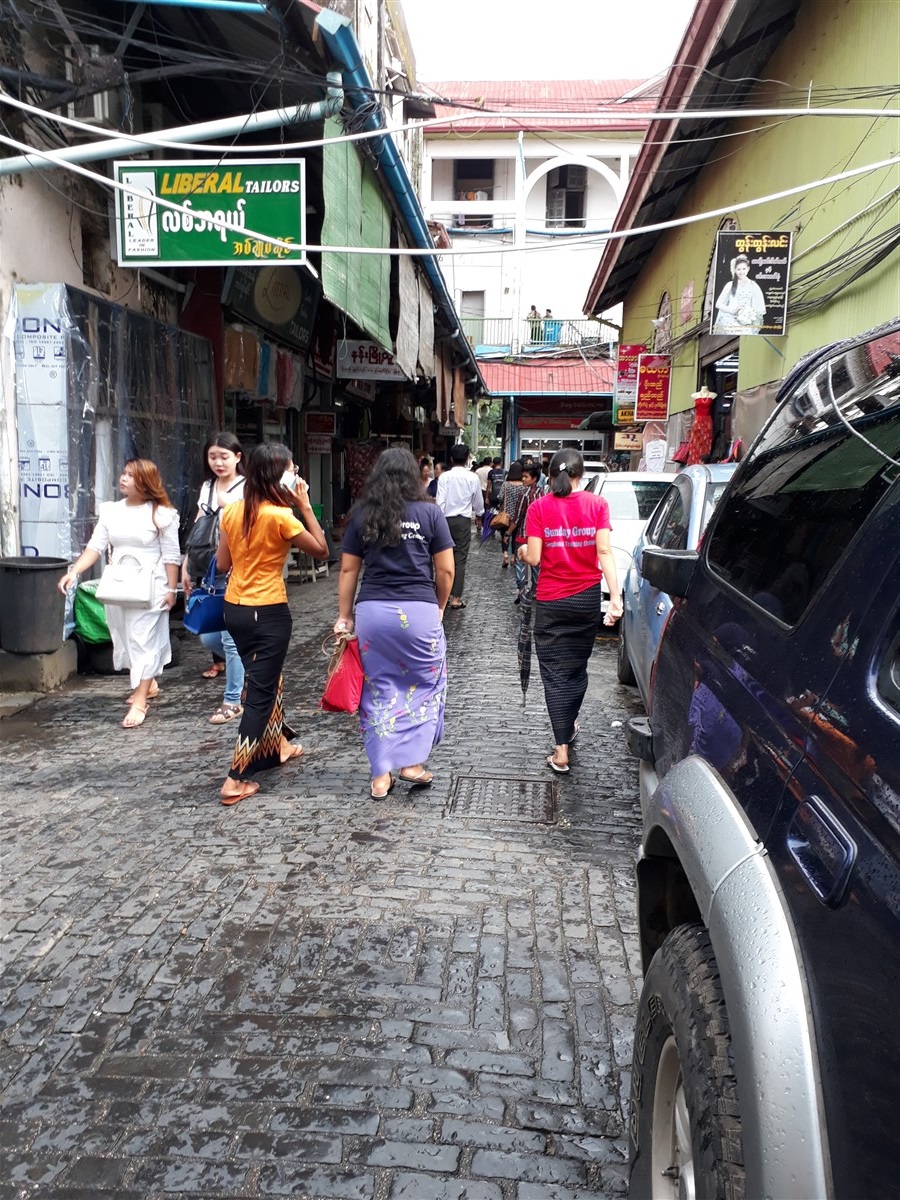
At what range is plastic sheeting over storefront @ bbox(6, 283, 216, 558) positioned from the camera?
697 centimetres

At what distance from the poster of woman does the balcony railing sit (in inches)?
870

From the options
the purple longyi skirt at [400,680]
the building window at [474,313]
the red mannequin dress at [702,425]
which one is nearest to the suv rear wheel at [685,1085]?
the purple longyi skirt at [400,680]

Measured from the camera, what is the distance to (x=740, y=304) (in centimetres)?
895

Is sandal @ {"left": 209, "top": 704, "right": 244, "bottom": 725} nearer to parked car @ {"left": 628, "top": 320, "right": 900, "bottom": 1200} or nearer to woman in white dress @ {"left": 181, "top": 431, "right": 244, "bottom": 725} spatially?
woman in white dress @ {"left": 181, "top": 431, "right": 244, "bottom": 725}

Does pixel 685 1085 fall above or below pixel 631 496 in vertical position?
below

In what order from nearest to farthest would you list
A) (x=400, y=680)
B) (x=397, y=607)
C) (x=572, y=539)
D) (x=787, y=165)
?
(x=397, y=607) < (x=400, y=680) < (x=572, y=539) < (x=787, y=165)

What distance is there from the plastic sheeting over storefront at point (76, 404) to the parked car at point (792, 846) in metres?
6.06

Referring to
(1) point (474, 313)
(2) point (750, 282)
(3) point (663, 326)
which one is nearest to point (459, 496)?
(2) point (750, 282)

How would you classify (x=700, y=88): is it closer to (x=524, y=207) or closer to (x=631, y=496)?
(x=631, y=496)

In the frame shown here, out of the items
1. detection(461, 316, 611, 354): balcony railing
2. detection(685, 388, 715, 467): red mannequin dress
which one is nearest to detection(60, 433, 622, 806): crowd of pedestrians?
detection(685, 388, 715, 467): red mannequin dress

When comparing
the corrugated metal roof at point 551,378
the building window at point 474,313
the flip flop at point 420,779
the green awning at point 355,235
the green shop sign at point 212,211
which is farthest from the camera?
the building window at point 474,313

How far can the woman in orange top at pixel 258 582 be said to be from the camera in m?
4.79

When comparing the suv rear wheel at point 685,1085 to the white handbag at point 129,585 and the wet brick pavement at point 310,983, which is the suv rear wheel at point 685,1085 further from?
the white handbag at point 129,585

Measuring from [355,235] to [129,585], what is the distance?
3.62m
